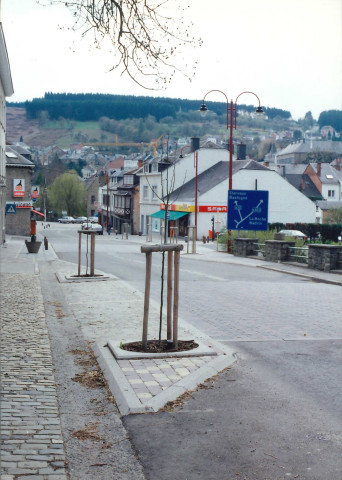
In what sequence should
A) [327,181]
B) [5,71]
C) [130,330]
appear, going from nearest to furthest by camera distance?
[130,330] < [5,71] < [327,181]

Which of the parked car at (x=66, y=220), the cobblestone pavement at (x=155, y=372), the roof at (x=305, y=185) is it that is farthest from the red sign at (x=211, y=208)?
the cobblestone pavement at (x=155, y=372)

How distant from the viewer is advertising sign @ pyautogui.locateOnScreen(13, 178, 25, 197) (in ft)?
199

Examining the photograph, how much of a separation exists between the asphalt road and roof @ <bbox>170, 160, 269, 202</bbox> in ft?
162

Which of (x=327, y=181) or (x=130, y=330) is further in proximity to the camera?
(x=327, y=181)

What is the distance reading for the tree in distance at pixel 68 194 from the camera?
324 feet

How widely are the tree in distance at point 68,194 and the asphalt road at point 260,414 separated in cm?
8865

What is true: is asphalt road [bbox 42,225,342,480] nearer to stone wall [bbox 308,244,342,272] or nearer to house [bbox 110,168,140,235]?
stone wall [bbox 308,244,342,272]

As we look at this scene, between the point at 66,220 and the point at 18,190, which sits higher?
the point at 18,190

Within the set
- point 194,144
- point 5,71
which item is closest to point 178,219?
point 194,144

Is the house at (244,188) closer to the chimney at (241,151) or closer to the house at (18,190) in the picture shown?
the chimney at (241,151)

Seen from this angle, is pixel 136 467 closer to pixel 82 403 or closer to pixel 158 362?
pixel 82 403

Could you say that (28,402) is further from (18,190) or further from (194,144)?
(194,144)

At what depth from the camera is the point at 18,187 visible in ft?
200

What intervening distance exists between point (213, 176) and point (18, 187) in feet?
64.7
